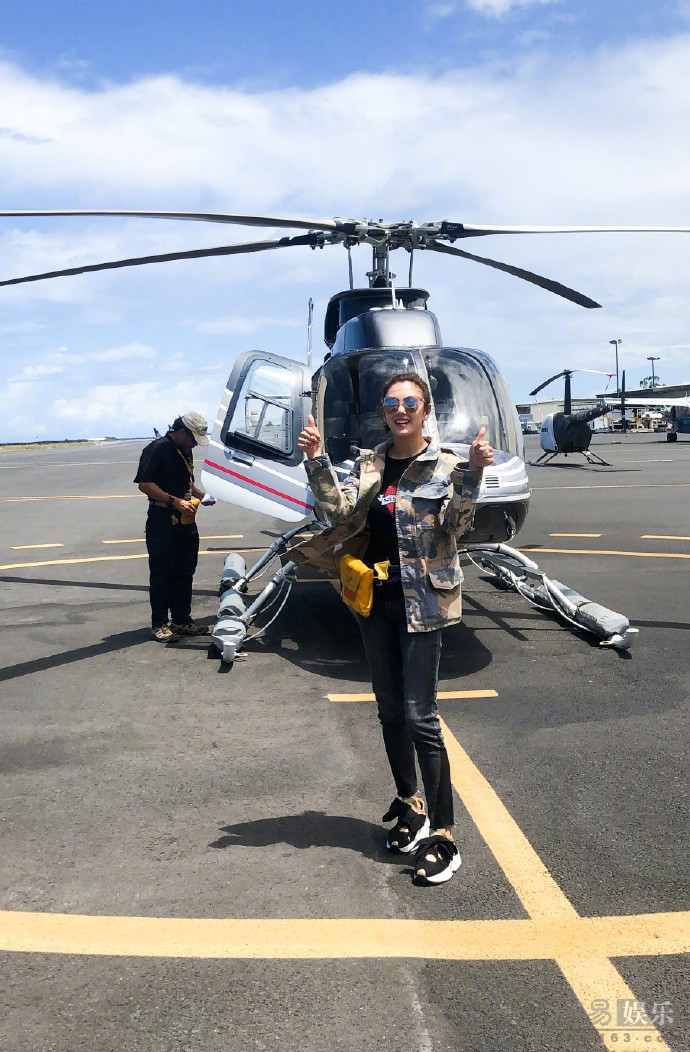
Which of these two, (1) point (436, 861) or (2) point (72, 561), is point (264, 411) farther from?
(1) point (436, 861)

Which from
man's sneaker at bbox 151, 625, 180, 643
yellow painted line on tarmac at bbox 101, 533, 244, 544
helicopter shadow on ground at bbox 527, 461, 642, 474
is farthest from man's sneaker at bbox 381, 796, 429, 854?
helicopter shadow on ground at bbox 527, 461, 642, 474

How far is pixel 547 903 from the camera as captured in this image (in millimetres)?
3482

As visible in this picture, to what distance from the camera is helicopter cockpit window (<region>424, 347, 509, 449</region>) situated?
777 centimetres

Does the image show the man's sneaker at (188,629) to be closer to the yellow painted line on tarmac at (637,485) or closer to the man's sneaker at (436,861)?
the man's sneaker at (436,861)

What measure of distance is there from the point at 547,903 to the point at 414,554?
1.48 meters

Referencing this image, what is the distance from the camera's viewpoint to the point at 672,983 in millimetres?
2939

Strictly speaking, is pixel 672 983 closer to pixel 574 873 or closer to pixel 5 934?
pixel 574 873

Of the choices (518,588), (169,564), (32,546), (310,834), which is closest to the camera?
(310,834)

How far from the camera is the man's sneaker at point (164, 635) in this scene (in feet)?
26.4

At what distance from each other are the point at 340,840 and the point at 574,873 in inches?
41.2

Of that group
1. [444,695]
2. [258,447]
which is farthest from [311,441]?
[258,447]

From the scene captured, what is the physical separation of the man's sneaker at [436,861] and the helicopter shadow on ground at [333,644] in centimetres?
290

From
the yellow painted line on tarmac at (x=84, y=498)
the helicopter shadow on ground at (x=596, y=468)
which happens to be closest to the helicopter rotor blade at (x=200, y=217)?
the yellow painted line on tarmac at (x=84, y=498)

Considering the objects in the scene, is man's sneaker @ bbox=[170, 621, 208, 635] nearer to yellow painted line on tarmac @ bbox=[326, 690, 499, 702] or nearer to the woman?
yellow painted line on tarmac @ bbox=[326, 690, 499, 702]
